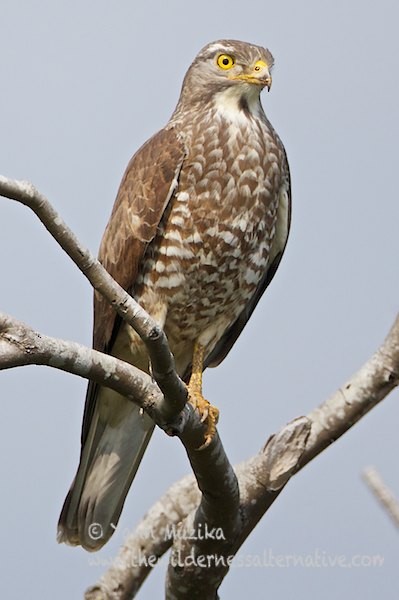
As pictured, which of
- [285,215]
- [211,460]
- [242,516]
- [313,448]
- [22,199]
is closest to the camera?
[22,199]

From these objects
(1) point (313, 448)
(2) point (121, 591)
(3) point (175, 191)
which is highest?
(3) point (175, 191)

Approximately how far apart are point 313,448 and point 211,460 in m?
1.01

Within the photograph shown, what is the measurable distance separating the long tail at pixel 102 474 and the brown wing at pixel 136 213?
489 mm

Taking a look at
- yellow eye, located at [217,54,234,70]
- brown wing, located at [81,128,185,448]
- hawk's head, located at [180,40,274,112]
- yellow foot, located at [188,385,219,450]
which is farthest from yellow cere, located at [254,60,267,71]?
yellow foot, located at [188,385,219,450]

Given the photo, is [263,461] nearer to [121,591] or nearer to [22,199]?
[121,591]

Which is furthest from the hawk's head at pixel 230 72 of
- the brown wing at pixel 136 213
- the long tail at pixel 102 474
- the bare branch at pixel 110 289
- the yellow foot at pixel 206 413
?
the bare branch at pixel 110 289

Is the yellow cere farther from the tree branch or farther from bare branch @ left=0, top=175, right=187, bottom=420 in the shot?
bare branch @ left=0, top=175, right=187, bottom=420

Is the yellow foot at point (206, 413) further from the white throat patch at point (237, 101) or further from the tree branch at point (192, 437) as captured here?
the white throat patch at point (237, 101)

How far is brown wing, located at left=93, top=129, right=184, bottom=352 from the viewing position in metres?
5.56

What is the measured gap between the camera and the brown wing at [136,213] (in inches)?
219

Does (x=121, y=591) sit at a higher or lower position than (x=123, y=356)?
lower

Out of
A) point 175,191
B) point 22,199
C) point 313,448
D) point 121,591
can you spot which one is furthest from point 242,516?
point 22,199

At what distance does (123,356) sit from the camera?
5949 mm

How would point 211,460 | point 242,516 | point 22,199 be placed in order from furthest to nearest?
point 242,516
point 211,460
point 22,199
